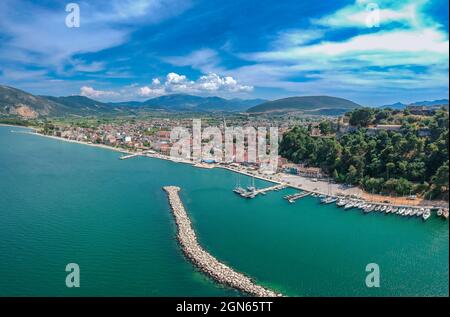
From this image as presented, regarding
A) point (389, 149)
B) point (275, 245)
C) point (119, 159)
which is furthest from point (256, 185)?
Result: point (119, 159)

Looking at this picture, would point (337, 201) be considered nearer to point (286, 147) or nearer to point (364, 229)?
point (364, 229)

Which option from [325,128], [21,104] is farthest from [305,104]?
[325,128]

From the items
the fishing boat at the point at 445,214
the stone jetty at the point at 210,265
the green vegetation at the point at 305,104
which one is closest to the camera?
the stone jetty at the point at 210,265

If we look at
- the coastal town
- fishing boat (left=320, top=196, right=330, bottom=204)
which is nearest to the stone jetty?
the coastal town

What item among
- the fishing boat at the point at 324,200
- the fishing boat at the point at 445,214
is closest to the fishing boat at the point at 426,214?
the fishing boat at the point at 445,214

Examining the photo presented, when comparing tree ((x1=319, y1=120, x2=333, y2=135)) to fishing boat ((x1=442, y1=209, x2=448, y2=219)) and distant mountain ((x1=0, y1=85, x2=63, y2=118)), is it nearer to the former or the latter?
fishing boat ((x1=442, y1=209, x2=448, y2=219))

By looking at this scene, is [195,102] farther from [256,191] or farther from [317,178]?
[256,191]

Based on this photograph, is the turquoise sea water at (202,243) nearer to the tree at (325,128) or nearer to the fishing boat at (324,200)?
the fishing boat at (324,200)
